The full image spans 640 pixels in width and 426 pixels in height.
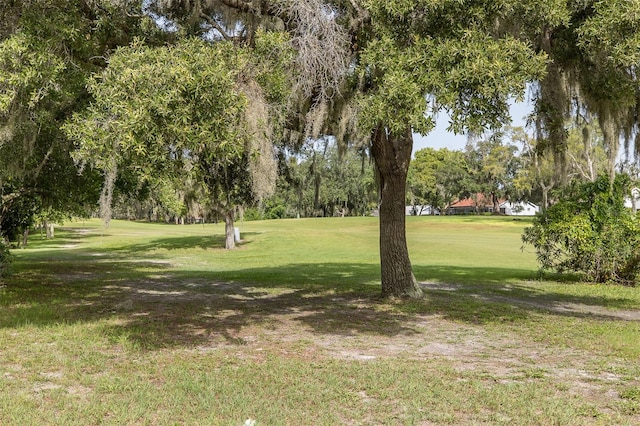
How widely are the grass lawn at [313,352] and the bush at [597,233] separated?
0.84 metres

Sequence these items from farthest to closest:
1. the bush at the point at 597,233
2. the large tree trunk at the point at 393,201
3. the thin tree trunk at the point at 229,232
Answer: the thin tree trunk at the point at 229,232, the bush at the point at 597,233, the large tree trunk at the point at 393,201

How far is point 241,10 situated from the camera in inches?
425

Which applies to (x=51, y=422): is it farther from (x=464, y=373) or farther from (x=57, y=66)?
(x=57, y=66)

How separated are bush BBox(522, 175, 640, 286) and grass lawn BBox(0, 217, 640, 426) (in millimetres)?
843

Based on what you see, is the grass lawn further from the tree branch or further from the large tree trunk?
→ the tree branch

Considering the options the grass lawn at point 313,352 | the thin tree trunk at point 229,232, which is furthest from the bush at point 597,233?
the thin tree trunk at point 229,232

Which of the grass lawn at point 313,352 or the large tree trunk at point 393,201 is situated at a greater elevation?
the large tree trunk at point 393,201

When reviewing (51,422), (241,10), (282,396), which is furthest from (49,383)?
(241,10)

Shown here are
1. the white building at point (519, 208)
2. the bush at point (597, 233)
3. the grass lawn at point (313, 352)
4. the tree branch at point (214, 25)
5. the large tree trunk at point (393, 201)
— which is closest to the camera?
the grass lawn at point (313, 352)

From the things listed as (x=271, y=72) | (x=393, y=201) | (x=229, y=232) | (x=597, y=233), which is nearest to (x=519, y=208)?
(x=229, y=232)

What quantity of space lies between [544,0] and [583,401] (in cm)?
550

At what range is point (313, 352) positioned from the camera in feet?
25.9

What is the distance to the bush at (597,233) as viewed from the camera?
16266 millimetres

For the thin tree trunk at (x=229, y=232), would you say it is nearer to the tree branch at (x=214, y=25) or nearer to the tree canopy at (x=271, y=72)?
the tree canopy at (x=271, y=72)
